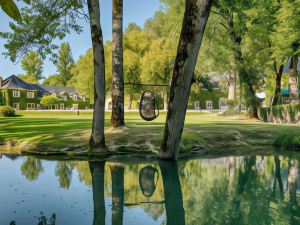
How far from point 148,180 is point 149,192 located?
1493 mm

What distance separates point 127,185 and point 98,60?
5.93 metres

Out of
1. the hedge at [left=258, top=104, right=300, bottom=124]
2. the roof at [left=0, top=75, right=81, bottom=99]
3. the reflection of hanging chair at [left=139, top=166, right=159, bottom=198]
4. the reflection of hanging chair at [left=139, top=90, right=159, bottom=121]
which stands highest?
the roof at [left=0, top=75, right=81, bottom=99]

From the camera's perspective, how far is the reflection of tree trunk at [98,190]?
23.8ft

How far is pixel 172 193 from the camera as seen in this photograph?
9539mm

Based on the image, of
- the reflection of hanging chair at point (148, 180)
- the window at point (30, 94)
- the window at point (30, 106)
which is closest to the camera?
the reflection of hanging chair at point (148, 180)

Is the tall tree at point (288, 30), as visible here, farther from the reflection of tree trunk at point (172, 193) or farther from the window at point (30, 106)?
the window at point (30, 106)

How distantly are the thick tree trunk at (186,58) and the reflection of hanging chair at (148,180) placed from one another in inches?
60.8

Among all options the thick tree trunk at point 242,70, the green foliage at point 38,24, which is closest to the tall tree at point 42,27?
the green foliage at point 38,24

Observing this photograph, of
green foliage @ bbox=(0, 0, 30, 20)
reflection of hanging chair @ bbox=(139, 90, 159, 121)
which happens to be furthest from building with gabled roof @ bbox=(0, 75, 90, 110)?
green foliage @ bbox=(0, 0, 30, 20)

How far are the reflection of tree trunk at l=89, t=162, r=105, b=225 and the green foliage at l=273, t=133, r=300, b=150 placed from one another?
10.3m

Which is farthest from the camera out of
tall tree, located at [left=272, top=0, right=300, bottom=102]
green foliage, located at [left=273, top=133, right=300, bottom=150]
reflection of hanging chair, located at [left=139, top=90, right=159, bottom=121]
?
tall tree, located at [left=272, top=0, right=300, bottom=102]

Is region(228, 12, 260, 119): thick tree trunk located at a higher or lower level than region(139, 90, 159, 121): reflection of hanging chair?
higher

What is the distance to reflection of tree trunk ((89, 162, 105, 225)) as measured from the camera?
23.8ft

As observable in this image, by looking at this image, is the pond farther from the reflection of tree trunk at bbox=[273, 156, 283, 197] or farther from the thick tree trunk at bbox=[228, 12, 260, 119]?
the thick tree trunk at bbox=[228, 12, 260, 119]
